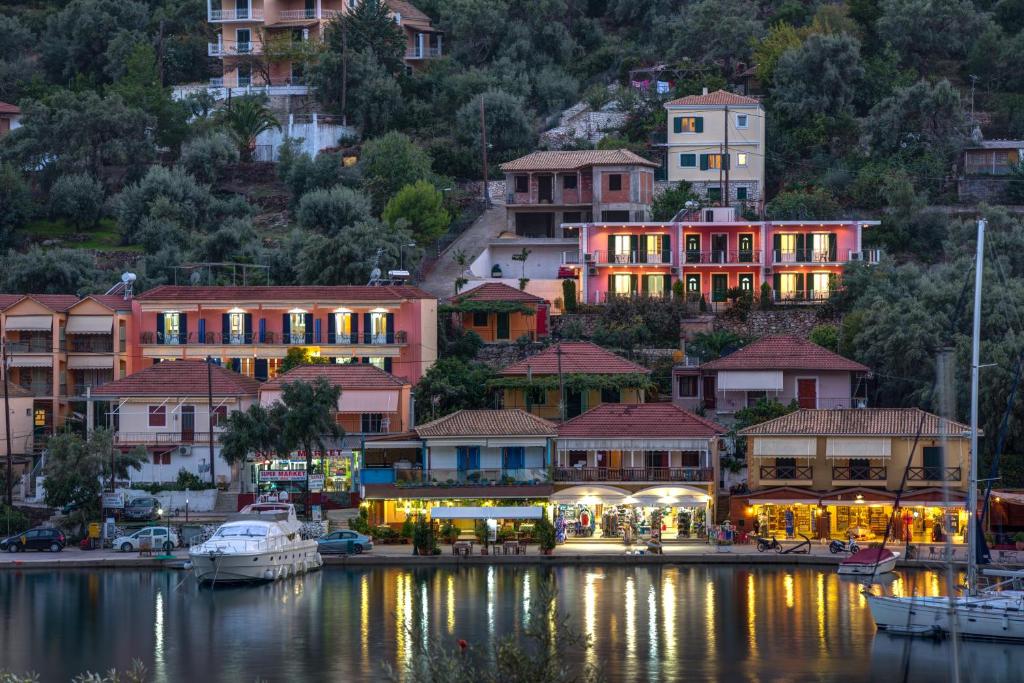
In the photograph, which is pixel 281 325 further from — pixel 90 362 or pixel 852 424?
pixel 852 424

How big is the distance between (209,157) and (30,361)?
2970cm

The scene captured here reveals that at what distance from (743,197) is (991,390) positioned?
31975 mm

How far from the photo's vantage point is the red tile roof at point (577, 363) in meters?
78.3

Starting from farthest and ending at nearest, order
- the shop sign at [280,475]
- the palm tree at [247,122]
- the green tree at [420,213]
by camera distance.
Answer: the palm tree at [247,122] < the green tree at [420,213] < the shop sign at [280,475]

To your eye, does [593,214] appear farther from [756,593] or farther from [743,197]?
[756,593]

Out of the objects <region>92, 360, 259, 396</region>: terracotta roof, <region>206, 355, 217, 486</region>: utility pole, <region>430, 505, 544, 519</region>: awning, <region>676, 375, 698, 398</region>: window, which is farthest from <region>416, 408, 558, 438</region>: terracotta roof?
<region>676, 375, 698, 398</region>: window

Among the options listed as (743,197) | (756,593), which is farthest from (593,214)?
(756,593)

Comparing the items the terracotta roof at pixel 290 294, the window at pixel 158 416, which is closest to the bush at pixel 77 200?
the terracotta roof at pixel 290 294

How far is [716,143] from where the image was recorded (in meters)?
102

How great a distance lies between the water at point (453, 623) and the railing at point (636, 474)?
6686mm

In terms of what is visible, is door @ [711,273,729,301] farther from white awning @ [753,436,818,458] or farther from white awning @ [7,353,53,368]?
white awning @ [7,353,53,368]

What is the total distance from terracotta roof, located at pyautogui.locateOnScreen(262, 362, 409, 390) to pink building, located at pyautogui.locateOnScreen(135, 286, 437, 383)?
4.97m

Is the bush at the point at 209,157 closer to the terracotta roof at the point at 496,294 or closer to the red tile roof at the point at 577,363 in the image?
the terracotta roof at the point at 496,294

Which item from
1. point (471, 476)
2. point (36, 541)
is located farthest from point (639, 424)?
point (36, 541)
